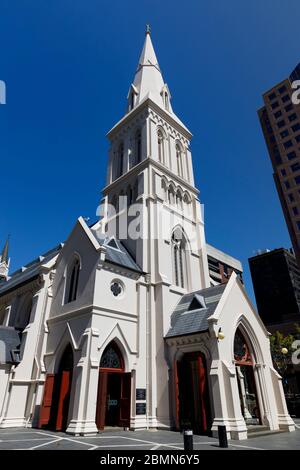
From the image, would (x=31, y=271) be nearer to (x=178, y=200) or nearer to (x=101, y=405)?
(x=178, y=200)

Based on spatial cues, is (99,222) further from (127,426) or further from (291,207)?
(291,207)

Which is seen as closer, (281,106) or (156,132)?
(156,132)

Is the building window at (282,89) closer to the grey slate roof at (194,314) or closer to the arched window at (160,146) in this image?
the arched window at (160,146)

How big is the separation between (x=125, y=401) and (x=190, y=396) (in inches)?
162

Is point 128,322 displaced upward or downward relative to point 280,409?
upward

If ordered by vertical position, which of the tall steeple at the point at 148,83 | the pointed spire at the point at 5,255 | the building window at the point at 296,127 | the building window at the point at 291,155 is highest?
the building window at the point at 296,127

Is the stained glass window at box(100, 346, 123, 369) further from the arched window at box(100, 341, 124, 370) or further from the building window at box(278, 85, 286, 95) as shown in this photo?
the building window at box(278, 85, 286, 95)

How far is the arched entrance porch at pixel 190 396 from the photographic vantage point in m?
15.4

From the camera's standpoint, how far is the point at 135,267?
21.4 m

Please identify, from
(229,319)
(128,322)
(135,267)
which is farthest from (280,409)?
(135,267)

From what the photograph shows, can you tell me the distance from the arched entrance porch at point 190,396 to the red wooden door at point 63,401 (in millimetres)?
6322

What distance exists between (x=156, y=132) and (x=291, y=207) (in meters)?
42.0

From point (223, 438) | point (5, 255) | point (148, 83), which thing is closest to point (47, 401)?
point (223, 438)

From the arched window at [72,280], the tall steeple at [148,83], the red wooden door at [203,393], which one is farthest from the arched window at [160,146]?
the red wooden door at [203,393]
